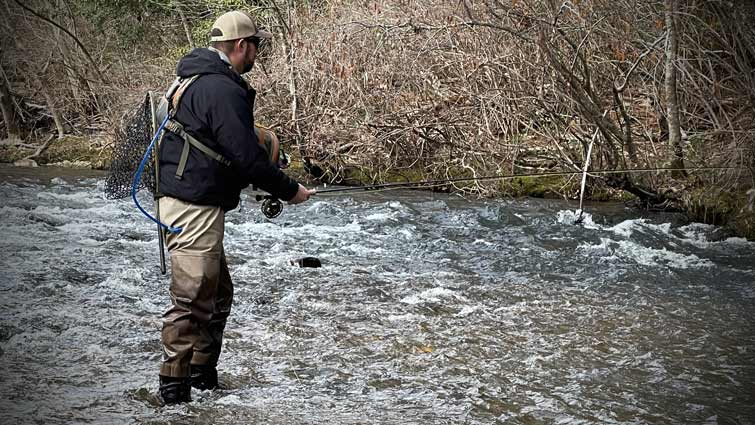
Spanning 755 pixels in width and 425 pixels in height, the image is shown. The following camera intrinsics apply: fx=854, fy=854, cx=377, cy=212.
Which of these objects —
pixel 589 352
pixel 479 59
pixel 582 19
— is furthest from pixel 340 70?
pixel 589 352

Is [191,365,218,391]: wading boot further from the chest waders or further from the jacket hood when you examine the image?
the jacket hood

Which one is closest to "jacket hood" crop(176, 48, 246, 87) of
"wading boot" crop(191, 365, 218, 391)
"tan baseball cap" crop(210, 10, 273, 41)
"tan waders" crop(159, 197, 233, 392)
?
"tan baseball cap" crop(210, 10, 273, 41)

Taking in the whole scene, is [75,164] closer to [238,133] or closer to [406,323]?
[406,323]

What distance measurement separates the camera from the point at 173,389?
14.5ft

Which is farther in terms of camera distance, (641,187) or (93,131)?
(93,131)

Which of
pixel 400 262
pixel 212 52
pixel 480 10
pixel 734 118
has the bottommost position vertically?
pixel 400 262

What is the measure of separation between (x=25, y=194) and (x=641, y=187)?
8773 mm

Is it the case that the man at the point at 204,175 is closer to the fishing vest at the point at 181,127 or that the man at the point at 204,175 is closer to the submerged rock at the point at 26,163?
the fishing vest at the point at 181,127

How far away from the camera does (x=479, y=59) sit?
12344mm

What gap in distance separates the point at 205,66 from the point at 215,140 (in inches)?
14.8

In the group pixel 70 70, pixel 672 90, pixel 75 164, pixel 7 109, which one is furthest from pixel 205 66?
pixel 7 109


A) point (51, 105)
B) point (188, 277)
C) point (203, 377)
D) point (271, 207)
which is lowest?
point (203, 377)

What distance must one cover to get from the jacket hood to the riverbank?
7333 mm

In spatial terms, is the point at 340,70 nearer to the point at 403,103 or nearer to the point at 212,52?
the point at 403,103
